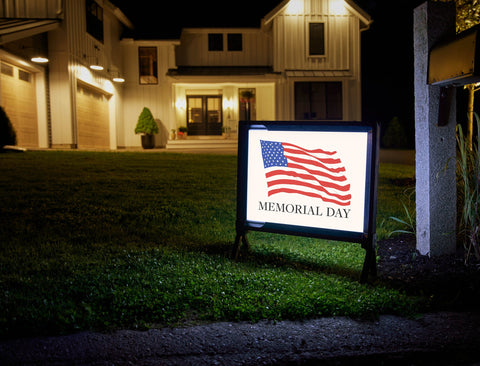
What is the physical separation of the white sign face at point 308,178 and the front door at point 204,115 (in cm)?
2110

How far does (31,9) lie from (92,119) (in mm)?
5171

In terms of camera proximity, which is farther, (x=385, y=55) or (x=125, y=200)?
(x=385, y=55)

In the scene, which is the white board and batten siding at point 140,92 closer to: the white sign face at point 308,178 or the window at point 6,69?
the window at point 6,69

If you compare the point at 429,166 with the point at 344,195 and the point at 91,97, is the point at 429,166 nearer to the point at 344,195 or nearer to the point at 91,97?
the point at 344,195

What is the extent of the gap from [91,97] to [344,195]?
18.9m

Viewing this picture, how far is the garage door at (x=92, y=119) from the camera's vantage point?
61.5 feet

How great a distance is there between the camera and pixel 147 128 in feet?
71.6

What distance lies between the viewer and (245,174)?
3996 millimetres

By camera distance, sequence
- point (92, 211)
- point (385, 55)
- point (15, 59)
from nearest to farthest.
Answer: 1. point (92, 211)
2. point (15, 59)
3. point (385, 55)

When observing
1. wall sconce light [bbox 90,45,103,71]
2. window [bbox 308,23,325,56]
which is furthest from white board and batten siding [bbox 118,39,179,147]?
window [bbox 308,23,325,56]

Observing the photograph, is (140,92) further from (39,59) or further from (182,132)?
(39,59)

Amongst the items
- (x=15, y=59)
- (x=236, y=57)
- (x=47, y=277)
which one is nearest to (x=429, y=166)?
(x=47, y=277)

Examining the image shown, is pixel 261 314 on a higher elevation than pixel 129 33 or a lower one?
lower

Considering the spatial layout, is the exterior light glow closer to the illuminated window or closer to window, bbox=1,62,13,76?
the illuminated window
